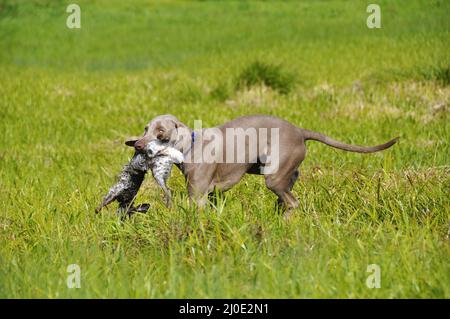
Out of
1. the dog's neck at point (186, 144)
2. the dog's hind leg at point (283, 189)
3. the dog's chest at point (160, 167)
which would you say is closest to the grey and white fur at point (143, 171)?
the dog's chest at point (160, 167)

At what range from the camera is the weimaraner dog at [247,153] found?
4891 millimetres

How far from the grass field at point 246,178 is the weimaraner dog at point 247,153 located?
0.57ft

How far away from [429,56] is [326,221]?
687 centimetres

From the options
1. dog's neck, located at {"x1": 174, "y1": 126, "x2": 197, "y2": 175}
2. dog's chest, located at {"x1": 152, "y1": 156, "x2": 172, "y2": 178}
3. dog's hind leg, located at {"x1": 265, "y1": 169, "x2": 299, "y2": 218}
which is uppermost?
dog's neck, located at {"x1": 174, "y1": 126, "x2": 197, "y2": 175}

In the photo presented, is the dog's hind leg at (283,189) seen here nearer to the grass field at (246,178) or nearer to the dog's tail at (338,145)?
the grass field at (246,178)

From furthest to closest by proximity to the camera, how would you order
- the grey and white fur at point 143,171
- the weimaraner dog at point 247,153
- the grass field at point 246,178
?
the weimaraner dog at point 247,153 < the grey and white fur at point 143,171 < the grass field at point 246,178

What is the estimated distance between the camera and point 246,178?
574 centimetres

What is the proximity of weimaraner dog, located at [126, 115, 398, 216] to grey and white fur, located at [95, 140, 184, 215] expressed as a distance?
0.24m

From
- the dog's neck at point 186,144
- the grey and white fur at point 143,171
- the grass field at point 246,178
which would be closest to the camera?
the grass field at point 246,178

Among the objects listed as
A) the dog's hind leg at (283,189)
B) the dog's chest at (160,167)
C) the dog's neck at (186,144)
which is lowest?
the dog's hind leg at (283,189)

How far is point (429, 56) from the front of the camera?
1066 centimetres

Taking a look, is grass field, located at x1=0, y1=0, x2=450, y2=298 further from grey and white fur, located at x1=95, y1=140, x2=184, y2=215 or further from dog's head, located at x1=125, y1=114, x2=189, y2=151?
dog's head, located at x1=125, y1=114, x2=189, y2=151

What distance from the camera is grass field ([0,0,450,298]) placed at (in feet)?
11.9

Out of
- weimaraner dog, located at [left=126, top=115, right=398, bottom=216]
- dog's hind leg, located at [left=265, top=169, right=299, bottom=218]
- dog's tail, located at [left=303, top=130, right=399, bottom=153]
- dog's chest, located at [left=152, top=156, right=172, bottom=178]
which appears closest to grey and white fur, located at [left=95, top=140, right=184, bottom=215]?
dog's chest, located at [left=152, top=156, right=172, bottom=178]
